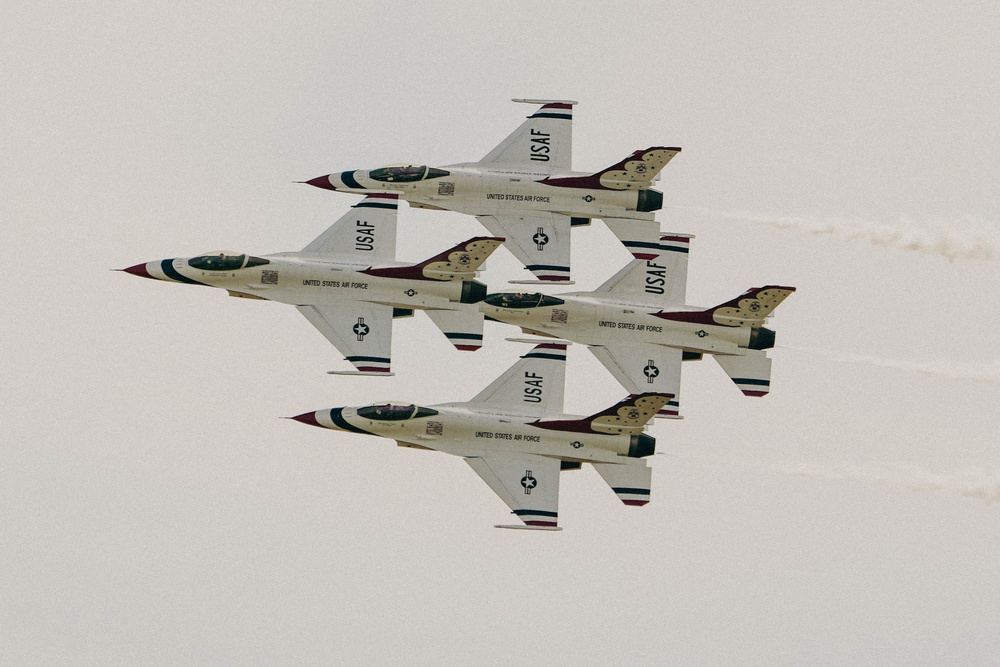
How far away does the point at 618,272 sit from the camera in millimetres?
88938

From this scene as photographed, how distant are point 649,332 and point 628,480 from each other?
16.9ft

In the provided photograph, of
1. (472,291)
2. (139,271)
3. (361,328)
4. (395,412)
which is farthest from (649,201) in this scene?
(139,271)

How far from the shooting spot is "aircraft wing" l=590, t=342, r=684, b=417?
288 feet

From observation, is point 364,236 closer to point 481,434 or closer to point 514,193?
point 514,193

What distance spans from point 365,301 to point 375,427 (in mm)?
4149

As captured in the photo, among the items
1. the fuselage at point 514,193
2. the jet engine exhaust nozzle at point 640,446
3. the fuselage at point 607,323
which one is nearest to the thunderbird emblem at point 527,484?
the jet engine exhaust nozzle at point 640,446

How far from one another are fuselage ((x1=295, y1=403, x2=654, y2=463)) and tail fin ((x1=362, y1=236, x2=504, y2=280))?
4.22 metres

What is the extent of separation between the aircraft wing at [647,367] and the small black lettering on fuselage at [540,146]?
23.8 feet

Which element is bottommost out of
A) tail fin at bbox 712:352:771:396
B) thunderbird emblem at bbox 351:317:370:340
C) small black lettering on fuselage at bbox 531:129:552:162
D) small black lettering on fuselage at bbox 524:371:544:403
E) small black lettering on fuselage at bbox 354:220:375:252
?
small black lettering on fuselage at bbox 524:371:544:403

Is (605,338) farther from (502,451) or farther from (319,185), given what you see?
(319,185)

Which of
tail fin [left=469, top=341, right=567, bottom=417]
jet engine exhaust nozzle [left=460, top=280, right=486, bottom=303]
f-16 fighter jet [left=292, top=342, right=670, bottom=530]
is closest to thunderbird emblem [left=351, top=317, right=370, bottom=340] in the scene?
f-16 fighter jet [left=292, top=342, right=670, bottom=530]

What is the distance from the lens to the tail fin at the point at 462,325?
3447 inches

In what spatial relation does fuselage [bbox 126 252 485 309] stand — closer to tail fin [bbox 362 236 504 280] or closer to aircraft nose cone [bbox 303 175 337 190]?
tail fin [bbox 362 236 504 280]

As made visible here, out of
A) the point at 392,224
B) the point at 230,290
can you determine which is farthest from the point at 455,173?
the point at 230,290
